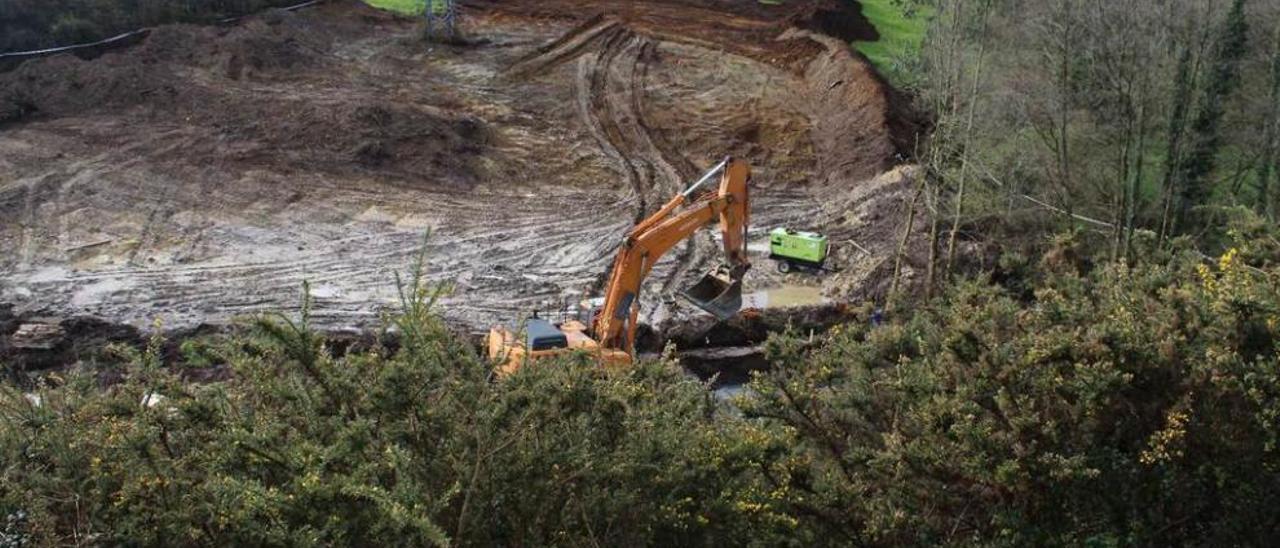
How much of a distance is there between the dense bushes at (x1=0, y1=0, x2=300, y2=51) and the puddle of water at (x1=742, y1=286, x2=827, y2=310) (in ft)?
73.9

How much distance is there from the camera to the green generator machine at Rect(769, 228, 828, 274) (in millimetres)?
27188

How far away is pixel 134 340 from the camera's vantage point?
71.0 ft

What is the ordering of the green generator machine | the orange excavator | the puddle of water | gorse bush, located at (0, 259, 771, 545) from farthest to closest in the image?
the green generator machine
the puddle of water
the orange excavator
gorse bush, located at (0, 259, 771, 545)

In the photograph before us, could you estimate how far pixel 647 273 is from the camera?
66.1 feet

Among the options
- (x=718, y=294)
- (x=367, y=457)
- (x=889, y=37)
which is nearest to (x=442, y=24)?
(x=889, y=37)

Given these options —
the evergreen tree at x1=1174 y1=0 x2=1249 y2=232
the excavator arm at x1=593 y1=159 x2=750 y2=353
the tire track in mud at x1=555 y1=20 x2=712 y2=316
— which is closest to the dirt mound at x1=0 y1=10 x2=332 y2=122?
the tire track in mud at x1=555 y1=20 x2=712 y2=316

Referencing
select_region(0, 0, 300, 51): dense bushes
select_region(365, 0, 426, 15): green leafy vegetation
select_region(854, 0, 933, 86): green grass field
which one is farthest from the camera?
select_region(365, 0, 426, 15): green leafy vegetation

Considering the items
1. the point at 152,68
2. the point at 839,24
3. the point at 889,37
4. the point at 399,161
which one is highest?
the point at 152,68

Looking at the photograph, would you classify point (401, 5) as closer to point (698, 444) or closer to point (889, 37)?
point (889, 37)

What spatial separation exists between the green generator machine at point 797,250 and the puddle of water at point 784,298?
580 millimetres

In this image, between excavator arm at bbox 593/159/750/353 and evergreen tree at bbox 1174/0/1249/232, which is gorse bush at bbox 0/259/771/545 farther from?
evergreen tree at bbox 1174/0/1249/232

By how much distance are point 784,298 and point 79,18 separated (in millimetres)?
23772

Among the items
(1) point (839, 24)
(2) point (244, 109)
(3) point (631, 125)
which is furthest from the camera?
(1) point (839, 24)

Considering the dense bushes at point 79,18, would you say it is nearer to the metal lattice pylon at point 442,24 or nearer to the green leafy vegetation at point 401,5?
the green leafy vegetation at point 401,5
